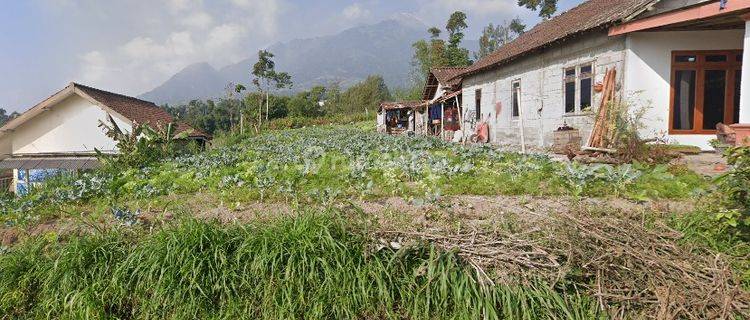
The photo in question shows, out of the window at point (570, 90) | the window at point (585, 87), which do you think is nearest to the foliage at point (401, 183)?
the window at point (585, 87)

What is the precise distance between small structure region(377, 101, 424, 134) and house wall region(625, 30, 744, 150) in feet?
70.0

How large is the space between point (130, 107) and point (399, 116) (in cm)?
2257

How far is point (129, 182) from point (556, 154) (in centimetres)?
977

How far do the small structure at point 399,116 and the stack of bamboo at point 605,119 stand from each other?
2092 cm

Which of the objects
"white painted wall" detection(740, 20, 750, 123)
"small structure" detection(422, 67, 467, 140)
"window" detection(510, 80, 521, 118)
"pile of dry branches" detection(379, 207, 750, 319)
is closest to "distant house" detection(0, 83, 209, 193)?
"small structure" detection(422, 67, 467, 140)

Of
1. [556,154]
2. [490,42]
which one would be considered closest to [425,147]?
[556,154]

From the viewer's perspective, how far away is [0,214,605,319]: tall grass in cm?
299

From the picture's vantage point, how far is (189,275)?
3266mm

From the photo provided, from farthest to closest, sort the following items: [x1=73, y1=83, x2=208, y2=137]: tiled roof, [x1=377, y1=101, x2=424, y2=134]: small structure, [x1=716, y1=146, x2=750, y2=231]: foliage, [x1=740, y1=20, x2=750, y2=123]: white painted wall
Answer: [x1=377, y1=101, x2=424, y2=134]: small structure < [x1=73, y1=83, x2=208, y2=137]: tiled roof < [x1=740, y1=20, x2=750, y2=123]: white painted wall < [x1=716, y1=146, x2=750, y2=231]: foliage

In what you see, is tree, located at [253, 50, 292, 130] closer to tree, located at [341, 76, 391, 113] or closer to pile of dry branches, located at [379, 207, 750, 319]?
tree, located at [341, 76, 391, 113]

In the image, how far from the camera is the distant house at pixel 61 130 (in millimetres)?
19188

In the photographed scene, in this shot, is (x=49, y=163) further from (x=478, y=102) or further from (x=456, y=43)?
(x=456, y=43)

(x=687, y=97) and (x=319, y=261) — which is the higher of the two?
(x=687, y=97)

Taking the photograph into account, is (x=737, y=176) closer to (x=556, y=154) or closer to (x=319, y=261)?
(x=319, y=261)
